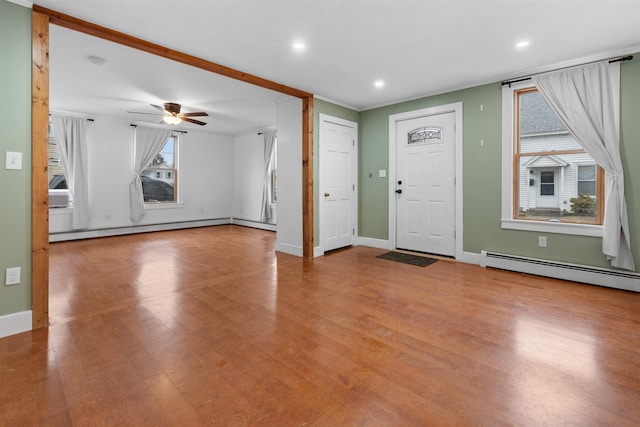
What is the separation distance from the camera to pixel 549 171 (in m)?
3.78

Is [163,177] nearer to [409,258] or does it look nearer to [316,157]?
[316,157]

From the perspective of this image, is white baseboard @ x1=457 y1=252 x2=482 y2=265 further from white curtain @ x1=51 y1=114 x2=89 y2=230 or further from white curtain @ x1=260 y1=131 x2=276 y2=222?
white curtain @ x1=51 y1=114 x2=89 y2=230

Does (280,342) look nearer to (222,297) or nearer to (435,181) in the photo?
(222,297)

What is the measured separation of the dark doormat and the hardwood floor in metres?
0.67

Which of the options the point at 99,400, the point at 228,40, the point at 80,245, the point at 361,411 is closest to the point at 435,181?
the point at 228,40

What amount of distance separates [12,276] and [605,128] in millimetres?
5589

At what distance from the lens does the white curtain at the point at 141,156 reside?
698 centimetres

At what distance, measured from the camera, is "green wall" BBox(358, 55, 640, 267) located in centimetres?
319

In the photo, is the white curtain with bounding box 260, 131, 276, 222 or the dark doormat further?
the white curtain with bounding box 260, 131, 276, 222

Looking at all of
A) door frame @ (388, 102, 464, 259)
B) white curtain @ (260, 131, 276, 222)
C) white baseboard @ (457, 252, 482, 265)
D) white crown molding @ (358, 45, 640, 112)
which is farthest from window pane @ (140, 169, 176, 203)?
white baseboard @ (457, 252, 482, 265)

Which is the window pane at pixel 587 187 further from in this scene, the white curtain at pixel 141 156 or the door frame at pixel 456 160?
the white curtain at pixel 141 156

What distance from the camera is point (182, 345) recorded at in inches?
83.4

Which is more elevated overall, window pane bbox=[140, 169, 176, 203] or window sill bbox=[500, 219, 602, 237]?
window pane bbox=[140, 169, 176, 203]

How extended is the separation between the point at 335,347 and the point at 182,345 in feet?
3.46
